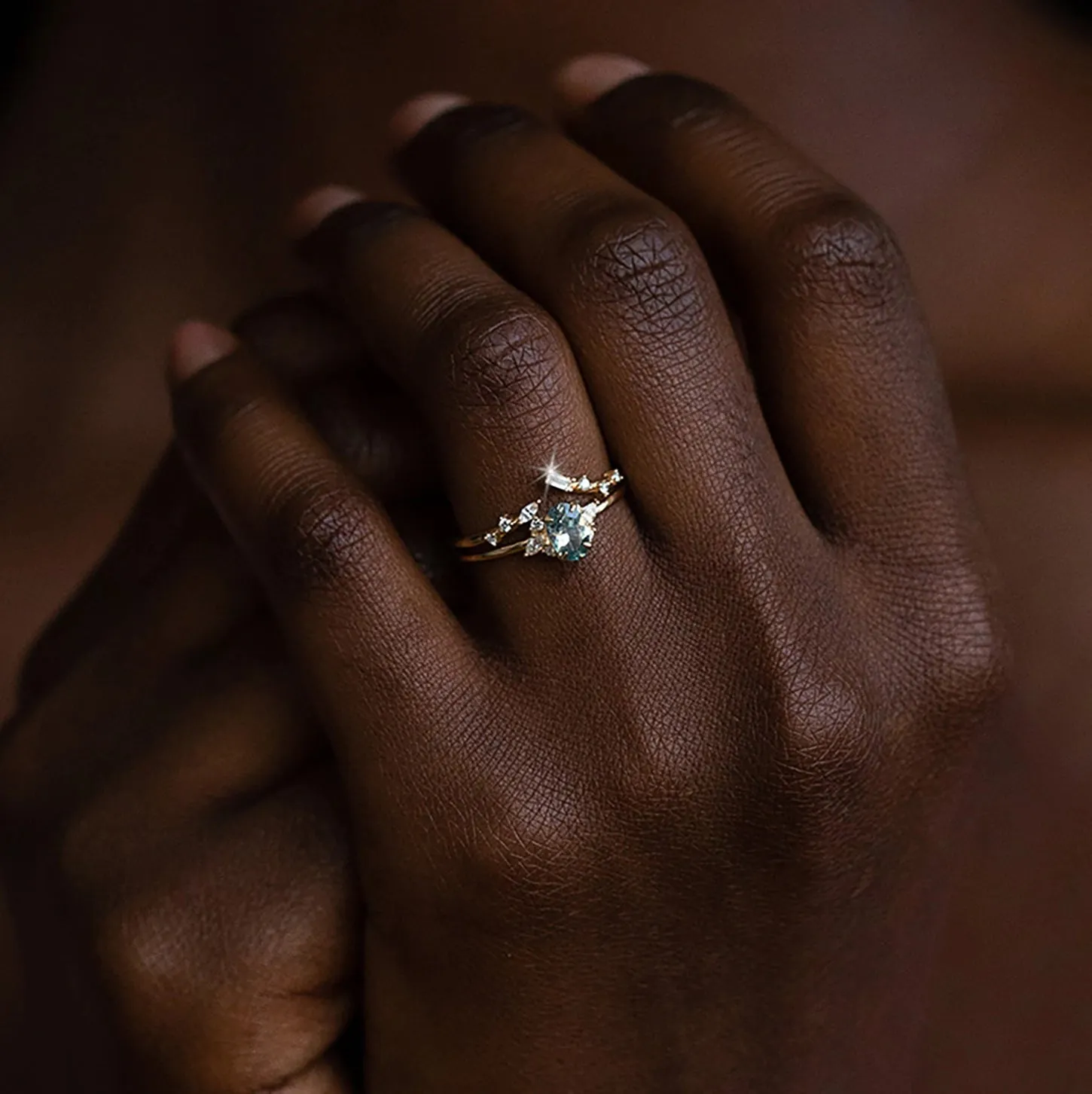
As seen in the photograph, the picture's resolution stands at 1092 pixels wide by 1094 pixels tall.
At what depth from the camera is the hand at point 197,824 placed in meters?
0.72

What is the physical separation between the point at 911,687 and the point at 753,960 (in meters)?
0.18

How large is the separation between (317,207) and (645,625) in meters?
0.36

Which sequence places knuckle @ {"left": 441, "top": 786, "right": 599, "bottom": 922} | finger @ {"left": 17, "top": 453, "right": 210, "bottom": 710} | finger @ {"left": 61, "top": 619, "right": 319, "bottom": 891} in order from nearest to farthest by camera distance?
1. knuckle @ {"left": 441, "top": 786, "right": 599, "bottom": 922}
2. finger @ {"left": 61, "top": 619, "right": 319, "bottom": 891}
3. finger @ {"left": 17, "top": 453, "right": 210, "bottom": 710}

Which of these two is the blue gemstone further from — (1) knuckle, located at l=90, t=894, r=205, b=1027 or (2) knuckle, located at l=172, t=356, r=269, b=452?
(1) knuckle, located at l=90, t=894, r=205, b=1027

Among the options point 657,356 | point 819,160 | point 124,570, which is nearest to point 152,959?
point 124,570

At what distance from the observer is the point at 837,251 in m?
0.70

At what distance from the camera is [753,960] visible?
71 centimetres

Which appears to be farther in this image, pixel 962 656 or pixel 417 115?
pixel 417 115

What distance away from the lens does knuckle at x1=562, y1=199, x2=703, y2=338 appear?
68 cm

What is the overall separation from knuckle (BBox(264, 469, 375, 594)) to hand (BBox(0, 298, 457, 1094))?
0.08 m

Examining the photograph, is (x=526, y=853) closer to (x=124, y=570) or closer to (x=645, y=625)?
(x=645, y=625)

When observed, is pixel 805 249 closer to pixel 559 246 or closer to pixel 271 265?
pixel 559 246

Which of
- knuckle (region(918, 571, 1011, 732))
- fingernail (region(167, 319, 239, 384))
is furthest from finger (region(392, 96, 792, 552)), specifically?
fingernail (region(167, 319, 239, 384))

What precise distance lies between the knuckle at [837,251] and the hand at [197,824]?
247mm
